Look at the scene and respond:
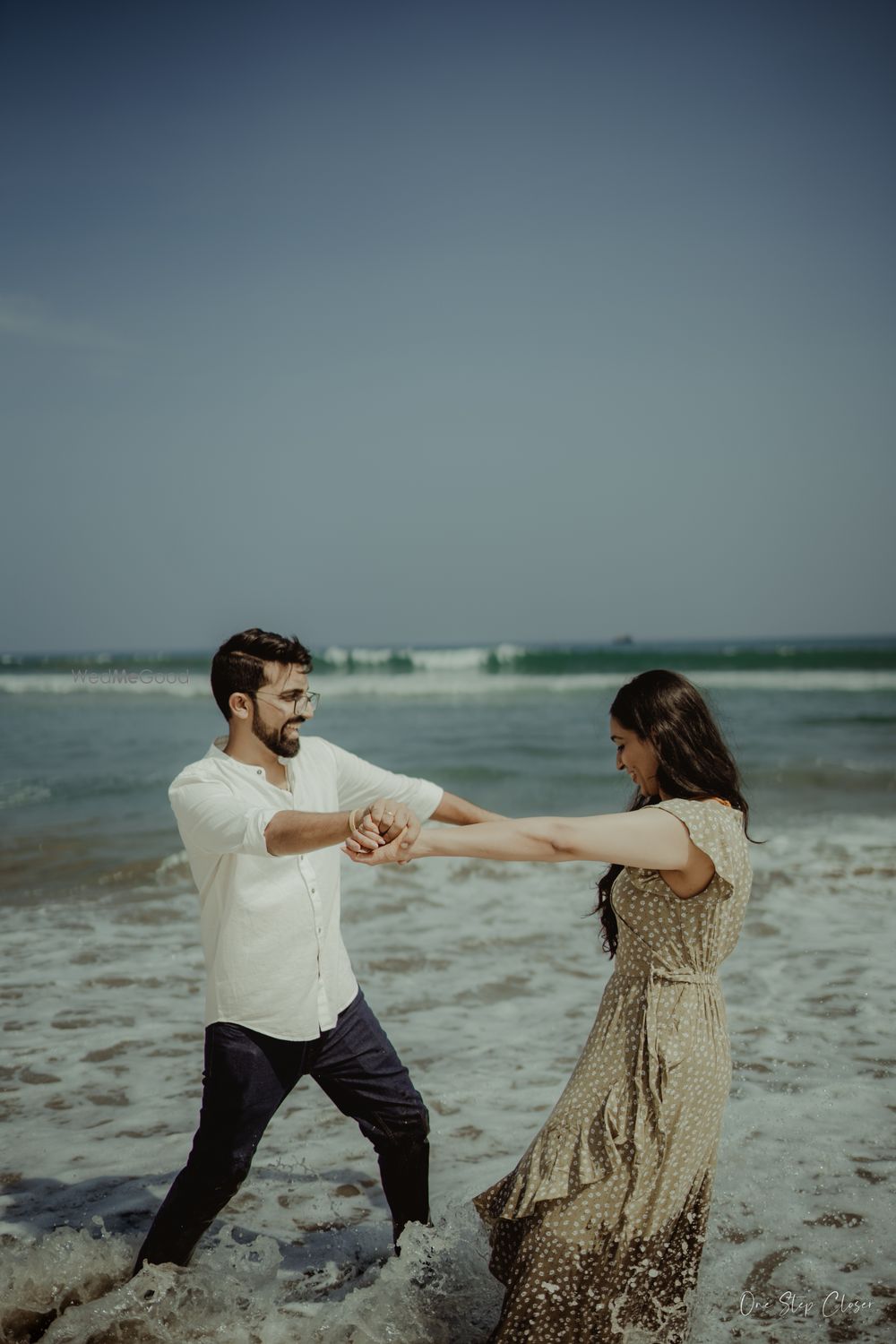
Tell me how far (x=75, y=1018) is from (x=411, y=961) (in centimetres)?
239

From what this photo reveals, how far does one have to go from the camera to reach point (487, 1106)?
5230mm

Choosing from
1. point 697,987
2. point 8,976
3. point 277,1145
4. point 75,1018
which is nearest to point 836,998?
point 277,1145

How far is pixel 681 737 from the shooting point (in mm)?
2896

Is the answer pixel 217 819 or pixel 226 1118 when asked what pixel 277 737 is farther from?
pixel 226 1118

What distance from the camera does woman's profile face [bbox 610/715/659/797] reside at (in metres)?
2.95

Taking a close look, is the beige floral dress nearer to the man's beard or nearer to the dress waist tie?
the dress waist tie

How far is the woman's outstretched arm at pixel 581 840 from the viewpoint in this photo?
2.58 meters

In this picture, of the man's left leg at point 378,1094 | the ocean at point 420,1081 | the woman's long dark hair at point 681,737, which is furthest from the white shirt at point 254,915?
the woman's long dark hair at point 681,737

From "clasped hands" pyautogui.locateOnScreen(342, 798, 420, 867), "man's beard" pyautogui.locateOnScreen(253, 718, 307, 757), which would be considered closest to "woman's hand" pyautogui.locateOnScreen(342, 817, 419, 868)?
"clasped hands" pyautogui.locateOnScreen(342, 798, 420, 867)

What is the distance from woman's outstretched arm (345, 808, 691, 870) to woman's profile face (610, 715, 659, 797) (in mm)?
283

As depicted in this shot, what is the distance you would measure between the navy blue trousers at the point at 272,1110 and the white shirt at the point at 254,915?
0.09m

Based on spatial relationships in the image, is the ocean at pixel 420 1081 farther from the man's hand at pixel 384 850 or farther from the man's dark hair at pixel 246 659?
the man's dark hair at pixel 246 659

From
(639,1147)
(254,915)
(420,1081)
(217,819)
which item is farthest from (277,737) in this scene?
(420,1081)

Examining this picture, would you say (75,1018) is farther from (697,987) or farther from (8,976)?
(697,987)
